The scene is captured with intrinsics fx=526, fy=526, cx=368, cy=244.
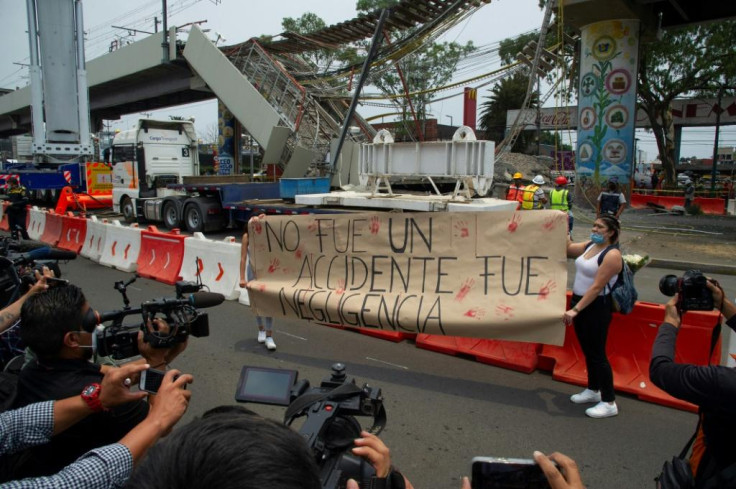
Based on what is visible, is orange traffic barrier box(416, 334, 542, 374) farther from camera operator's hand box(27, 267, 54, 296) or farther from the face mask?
camera operator's hand box(27, 267, 54, 296)

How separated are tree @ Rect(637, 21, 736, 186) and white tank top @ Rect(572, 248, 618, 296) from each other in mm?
24611

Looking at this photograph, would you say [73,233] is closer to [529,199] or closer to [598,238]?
[529,199]

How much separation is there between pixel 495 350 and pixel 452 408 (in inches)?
49.3

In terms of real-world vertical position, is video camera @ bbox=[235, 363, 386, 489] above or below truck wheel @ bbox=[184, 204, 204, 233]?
above

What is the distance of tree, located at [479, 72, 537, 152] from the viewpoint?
53.1 meters

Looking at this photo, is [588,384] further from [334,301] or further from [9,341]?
[9,341]

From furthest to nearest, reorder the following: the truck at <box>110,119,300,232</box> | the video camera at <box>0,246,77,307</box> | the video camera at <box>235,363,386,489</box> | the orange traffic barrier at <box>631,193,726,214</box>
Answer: the orange traffic barrier at <box>631,193,726,214</box>
the truck at <box>110,119,300,232</box>
the video camera at <box>0,246,77,307</box>
the video camera at <box>235,363,386,489</box>

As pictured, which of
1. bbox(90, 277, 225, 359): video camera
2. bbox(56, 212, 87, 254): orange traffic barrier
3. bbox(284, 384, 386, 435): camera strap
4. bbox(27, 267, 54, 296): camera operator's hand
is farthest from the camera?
bbox(56, 212, 87, 254): orange traffic barrier

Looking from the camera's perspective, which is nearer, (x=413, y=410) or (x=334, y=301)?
(x=413, y=410)

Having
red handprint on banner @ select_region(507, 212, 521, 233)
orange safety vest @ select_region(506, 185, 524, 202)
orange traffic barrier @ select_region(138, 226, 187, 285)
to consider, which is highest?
orange safety vest @ select_region(506, 185, 524, 202)

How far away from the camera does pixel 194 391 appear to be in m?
5.16

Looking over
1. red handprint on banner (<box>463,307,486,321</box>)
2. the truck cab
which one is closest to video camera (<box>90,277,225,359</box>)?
red handprint on banner (<box>463,307,486,321</box>)

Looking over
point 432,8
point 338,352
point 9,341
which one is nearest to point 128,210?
point 432,8

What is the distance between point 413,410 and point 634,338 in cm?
234
